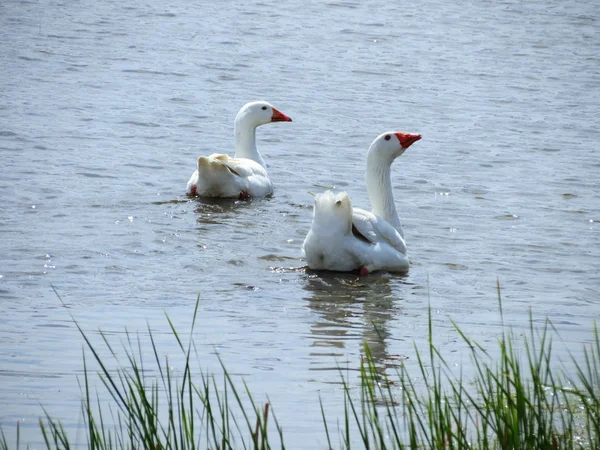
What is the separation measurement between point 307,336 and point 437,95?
1329cm

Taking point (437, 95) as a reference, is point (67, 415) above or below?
below

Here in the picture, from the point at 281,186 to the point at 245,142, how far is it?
751 mm

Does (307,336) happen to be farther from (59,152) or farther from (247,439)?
(59,152)

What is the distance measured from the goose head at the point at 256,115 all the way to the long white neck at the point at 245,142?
0.04 metres

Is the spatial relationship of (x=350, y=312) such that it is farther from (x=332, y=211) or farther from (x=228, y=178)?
(x=228, y=178)

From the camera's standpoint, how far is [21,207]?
11.7 metres

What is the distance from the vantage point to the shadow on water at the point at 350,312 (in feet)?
23.9

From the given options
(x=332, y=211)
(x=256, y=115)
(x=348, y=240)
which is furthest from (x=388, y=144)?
(x=256, y=115)

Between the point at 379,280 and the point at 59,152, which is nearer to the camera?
the point at 379,280

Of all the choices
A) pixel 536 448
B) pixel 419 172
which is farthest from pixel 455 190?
pixel 536 448

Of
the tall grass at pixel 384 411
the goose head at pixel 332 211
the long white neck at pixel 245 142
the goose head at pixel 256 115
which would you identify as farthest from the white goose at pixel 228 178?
the tall grass at pixel 384 411

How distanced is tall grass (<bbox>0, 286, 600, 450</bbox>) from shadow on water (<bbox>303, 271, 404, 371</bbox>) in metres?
0.52

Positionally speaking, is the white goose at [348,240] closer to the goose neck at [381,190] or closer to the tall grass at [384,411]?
the goose neck at [381,190]

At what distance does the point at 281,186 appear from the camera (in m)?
13.9
